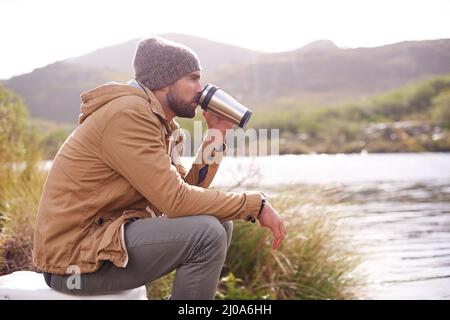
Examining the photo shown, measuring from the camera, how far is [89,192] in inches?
81.2

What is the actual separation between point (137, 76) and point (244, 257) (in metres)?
1.79

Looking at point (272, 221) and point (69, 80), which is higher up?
point (272, 221)

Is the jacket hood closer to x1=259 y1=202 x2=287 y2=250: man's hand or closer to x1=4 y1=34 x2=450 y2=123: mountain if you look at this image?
x1=259 y1=202 x2=287 y2=250: man's hand

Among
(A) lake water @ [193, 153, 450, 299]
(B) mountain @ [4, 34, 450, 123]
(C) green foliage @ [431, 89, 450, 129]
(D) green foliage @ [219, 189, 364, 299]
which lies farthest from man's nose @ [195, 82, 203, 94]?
(B) mountain @ [4, 34, 450, 123]

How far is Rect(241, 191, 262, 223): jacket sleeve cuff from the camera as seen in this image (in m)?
2.11

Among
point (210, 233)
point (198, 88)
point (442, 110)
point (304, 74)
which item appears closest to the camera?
point (210, 233)

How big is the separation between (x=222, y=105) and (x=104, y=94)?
46cm

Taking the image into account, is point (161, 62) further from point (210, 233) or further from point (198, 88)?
point (210, 233)

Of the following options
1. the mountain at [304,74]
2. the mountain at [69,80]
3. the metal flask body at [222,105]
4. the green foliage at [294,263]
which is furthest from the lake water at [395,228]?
the mountain at [304,74]

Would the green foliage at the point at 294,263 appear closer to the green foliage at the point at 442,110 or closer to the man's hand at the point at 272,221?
the man's hand at the point at 272,221

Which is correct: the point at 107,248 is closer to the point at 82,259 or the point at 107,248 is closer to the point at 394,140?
the point at 82,259

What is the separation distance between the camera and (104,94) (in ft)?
6.91

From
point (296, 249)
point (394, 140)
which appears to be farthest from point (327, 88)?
point (296, 249)

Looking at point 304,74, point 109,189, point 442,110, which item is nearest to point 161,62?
point 109,189
